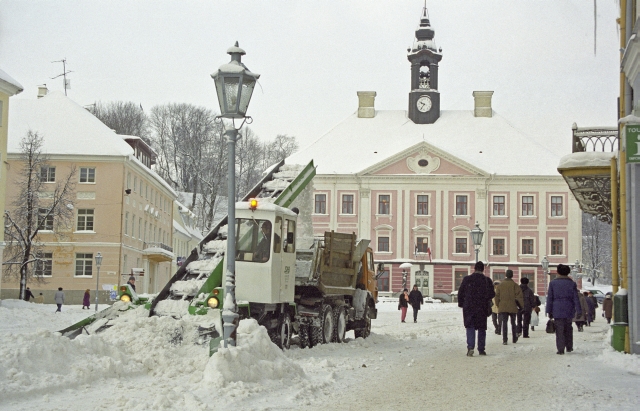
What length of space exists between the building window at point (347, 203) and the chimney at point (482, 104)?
49.3 feet

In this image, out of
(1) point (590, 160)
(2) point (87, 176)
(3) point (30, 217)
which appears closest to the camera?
(1) point (590, 160)

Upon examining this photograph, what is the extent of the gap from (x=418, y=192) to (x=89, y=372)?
223ft

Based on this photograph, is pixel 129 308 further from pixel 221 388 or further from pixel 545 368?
pixel 545 368

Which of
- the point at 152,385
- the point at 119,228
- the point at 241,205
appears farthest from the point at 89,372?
the point at 119,228

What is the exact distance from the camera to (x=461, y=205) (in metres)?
77.6

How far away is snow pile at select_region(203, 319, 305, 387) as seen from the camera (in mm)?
10453

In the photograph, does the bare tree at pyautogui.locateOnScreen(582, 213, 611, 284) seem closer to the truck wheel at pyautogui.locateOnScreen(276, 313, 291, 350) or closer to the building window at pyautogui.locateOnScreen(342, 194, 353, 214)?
the building window at pyautogui.locateOnScreen(342, 194, 353, 214)

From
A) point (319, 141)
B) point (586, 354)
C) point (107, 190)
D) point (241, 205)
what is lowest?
point (586, 354)

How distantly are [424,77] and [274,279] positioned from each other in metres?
66.4

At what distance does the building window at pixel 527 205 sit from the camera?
76750 millimetres

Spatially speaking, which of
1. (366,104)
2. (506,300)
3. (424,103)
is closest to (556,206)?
(424,103)

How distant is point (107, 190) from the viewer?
55875mm

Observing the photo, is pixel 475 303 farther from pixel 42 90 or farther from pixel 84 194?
pixel 42 90

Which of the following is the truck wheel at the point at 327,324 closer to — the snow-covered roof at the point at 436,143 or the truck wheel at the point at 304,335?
the truck wheel at the point at 304,335
